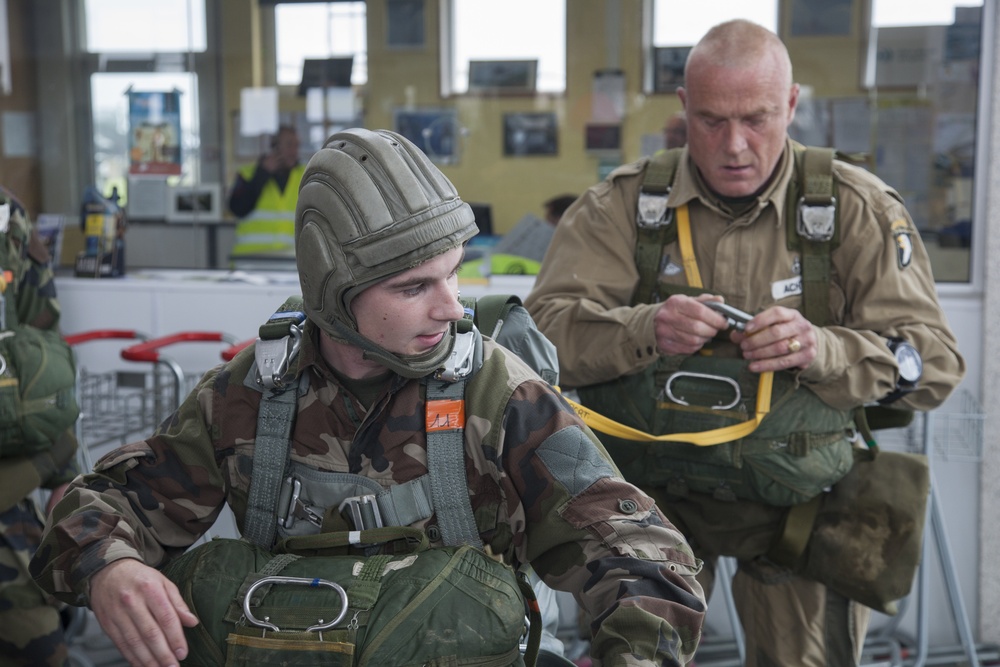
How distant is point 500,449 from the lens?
71.8 inches

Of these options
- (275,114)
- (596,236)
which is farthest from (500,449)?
(275,114)

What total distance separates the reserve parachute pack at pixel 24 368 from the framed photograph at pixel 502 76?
2371mm

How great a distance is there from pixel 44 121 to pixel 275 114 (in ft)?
3.85

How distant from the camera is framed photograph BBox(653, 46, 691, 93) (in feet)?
15.9

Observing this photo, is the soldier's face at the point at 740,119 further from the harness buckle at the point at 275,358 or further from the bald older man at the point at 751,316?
the harness buckle at the point at 275,358

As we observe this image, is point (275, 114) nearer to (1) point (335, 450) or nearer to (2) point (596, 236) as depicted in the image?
(2) point (596, 236)

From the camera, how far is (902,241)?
9.32 feet

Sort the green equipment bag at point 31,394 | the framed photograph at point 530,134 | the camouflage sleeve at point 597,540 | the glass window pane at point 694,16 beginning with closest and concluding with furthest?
the camouflage sleeve at point 597,540 → the green equipment bag at point 31,394 → the glass window pane at point 694,16 → the framed photograph at point 530,134

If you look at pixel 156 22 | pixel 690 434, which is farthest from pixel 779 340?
pixel 156 22

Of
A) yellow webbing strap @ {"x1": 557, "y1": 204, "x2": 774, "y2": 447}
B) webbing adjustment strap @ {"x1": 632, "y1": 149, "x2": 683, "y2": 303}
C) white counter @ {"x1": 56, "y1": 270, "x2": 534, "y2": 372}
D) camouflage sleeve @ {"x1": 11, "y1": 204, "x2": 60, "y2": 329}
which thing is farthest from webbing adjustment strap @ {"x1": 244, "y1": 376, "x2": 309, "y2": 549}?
white counter @ {"x1": 56, "y1": 270, "x2": 534, "y2": 372}

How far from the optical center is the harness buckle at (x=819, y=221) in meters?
2.85

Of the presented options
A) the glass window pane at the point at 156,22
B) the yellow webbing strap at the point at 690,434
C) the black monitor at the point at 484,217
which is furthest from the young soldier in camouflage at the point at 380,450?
the glass window pane at the point at 156,22

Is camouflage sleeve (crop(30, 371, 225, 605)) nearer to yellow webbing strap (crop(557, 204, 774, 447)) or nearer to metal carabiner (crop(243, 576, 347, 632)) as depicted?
metal carabiner (crop(243, 576, 347, 632))

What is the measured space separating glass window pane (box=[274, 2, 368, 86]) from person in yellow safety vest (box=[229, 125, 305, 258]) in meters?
0.32
